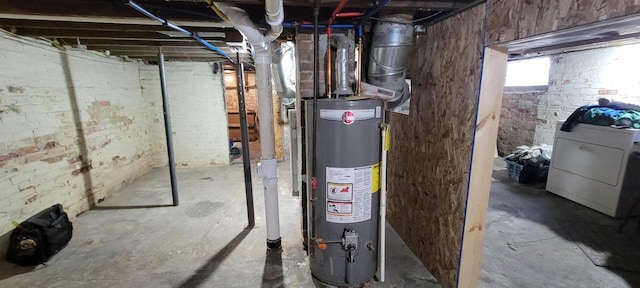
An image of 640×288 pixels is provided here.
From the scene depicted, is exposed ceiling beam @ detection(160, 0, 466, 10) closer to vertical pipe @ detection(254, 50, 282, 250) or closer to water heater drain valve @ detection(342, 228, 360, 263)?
vertical pipe @ detection(254, 50, 282, 250)

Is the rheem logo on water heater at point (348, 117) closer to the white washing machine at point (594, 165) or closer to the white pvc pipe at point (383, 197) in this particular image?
the white pvc pipe at point (383, 197)

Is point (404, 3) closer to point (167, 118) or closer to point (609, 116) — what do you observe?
point (167, 118)

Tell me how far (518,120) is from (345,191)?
526 centimetres

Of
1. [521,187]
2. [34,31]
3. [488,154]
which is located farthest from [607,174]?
[34,31]

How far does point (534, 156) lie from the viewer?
13.7ft

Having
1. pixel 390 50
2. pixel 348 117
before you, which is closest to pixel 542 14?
pixel 390 50

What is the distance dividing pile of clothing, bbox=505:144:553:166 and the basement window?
1.29 meters

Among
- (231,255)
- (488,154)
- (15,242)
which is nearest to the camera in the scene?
(488,154)

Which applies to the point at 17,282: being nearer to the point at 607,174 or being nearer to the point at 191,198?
the point at 191,198

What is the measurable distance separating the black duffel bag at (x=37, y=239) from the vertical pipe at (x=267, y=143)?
5.99 feet

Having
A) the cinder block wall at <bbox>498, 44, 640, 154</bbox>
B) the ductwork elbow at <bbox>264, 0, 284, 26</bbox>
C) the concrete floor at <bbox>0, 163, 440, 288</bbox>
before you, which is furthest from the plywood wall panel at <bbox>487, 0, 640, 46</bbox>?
the cinder block wall at <bbox>498, 44, 640, 154</bbox>

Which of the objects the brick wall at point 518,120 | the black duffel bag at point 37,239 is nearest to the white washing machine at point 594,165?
the brick wall at point 518,120

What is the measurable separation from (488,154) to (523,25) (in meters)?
0.72

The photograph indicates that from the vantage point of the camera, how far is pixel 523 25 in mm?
1312
